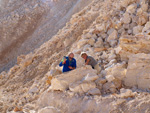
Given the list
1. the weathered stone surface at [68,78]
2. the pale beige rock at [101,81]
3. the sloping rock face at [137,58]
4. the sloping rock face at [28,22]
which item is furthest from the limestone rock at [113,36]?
the sloping rock face at [28,22]

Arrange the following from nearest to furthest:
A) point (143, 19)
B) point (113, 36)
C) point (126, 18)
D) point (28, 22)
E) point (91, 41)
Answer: point (143, 19) → point (113, 36) → point (126, 18) → point (91, 41) → point (28, 22)

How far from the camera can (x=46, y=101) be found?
3.81m

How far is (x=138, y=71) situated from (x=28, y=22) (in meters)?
11.0

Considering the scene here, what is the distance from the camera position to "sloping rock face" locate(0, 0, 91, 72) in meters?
11.4

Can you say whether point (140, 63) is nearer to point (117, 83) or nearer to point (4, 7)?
point (117, 83)

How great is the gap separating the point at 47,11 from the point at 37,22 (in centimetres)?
154

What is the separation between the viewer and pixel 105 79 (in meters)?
3.76

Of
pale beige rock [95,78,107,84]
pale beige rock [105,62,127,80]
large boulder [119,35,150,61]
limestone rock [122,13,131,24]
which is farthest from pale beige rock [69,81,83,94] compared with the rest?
limestone rock [122,13,131,24]

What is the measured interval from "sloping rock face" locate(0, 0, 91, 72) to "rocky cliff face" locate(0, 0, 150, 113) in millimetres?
4553

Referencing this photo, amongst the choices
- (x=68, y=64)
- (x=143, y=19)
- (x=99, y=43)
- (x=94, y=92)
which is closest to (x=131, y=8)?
(x=143, y=19)

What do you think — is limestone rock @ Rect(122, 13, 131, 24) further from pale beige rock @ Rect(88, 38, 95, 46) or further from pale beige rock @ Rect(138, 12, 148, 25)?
pale beige rock @ Rect(88, 38, 95, 46)

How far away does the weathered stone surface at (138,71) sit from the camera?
364 cm

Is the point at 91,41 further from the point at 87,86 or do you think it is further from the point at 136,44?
the point at 87,86

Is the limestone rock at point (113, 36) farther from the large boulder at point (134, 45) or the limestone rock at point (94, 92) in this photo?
the limestone rock at point (94, 92)
